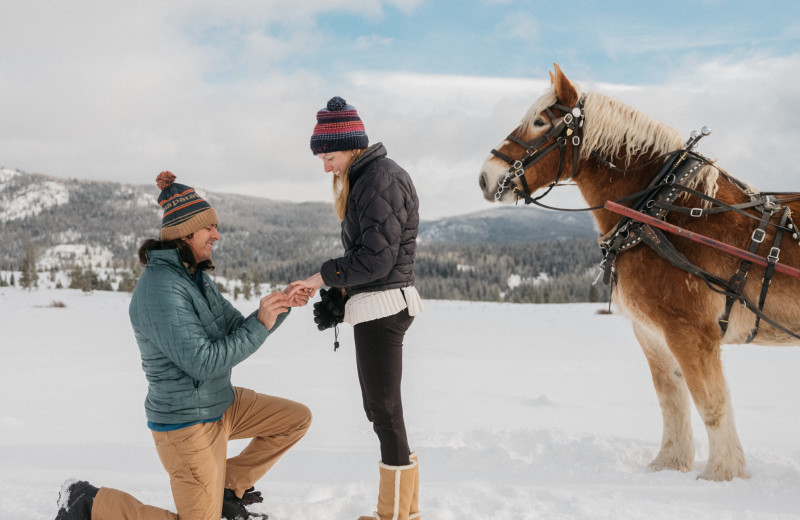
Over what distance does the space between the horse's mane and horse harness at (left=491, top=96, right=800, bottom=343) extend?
0.06m

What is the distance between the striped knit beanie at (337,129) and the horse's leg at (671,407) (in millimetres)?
2466

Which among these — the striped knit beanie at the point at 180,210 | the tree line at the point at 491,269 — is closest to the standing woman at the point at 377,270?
the striped knit beanie at the point at 180,210

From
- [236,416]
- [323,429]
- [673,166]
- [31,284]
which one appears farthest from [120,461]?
[31,284]

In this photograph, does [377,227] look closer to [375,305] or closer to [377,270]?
[377,270]

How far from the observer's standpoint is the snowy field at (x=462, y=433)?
3.35 m

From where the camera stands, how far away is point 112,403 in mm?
6473

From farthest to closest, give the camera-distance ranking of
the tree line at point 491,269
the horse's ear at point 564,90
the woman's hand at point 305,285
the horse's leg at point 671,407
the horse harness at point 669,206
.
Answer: the tree line at point 491,269 < the horse's leg at point 671,407 < the horse's ear at point 564,90 < the horse harness at point 669,206 < the woman's hand at point 305,285

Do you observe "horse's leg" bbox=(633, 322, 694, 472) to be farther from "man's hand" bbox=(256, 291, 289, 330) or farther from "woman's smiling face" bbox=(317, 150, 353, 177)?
"man's hand" bbox=(256, 291, 289, 330)

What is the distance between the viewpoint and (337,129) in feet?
9.17

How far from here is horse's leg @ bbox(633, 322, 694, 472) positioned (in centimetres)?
394

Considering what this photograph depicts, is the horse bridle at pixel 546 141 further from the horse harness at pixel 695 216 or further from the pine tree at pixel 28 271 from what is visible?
the pine tree at pixel 28 271

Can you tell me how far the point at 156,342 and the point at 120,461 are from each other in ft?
8.08

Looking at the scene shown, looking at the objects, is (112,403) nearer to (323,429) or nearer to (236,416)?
(323,429)

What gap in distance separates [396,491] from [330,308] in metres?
1.00
